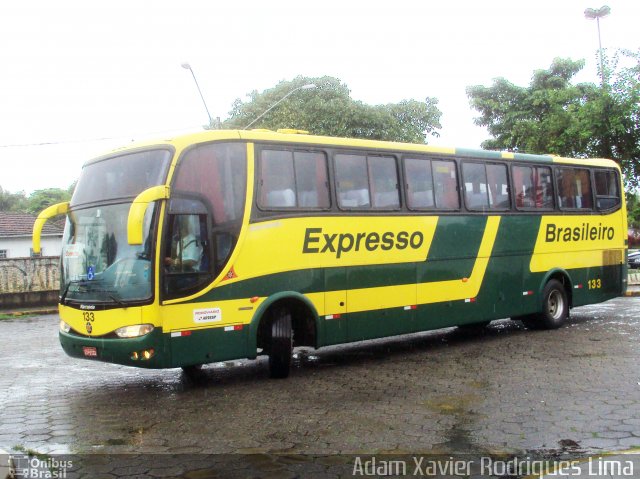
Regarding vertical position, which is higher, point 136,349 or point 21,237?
point 21,237

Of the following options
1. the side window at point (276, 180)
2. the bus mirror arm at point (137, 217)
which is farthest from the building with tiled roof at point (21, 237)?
the bus mirror arm at point (137, 217)

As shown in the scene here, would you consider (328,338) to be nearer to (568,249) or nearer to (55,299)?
(568,249)

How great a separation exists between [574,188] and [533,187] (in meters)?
1.52

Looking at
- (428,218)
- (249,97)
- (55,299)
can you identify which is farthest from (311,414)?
(249,97)

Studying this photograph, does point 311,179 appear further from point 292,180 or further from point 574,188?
point 574,188

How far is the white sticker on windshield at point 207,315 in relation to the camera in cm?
886

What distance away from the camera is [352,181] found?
1087 cm

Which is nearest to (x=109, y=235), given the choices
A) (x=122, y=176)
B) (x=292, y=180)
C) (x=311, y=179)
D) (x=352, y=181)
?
(x=122, y=176)

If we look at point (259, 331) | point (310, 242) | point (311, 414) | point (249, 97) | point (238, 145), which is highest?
point (249, 97)

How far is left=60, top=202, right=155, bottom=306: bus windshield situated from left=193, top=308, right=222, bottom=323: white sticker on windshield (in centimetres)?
70

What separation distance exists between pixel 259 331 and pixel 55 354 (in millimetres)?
5025

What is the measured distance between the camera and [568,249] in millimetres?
14742

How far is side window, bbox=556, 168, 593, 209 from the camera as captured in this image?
14.7 m

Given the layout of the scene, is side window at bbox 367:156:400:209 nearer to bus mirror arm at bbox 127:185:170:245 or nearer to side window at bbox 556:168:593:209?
bus mirror arm at bbox 127:185:170:245
